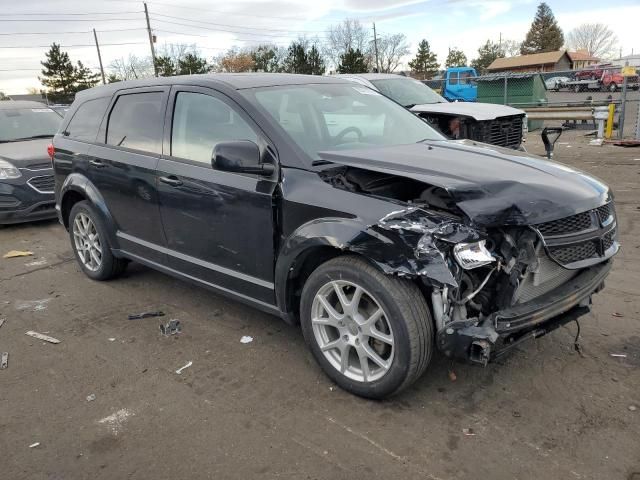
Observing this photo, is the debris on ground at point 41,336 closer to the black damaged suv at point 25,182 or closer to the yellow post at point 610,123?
the black damaged suv at point 25,182

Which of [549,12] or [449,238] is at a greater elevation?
[549,12]

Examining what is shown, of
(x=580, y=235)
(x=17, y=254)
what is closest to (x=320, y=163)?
(x=580, y=235)

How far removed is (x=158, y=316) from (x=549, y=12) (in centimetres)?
9884

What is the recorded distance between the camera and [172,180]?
397 centimetres

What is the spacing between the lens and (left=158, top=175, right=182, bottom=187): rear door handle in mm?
3922

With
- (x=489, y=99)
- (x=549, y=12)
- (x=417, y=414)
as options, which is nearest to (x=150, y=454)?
(x=417, y=414)

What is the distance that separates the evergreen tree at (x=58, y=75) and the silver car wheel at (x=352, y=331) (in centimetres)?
6303

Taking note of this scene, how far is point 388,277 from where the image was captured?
2812 mm

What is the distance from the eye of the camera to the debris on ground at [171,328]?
4.09 metres

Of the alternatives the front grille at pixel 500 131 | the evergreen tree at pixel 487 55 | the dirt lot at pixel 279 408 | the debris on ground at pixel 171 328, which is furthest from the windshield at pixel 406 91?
the evergreen tree at pixel 487 55

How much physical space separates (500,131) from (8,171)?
→ 24.8ft

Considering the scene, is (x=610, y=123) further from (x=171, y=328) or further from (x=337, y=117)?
(x=171, y=328)

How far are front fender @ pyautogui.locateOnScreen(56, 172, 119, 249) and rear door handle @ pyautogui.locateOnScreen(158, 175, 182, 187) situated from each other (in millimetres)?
1058

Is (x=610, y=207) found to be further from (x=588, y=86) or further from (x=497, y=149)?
(x=588, y=86)
